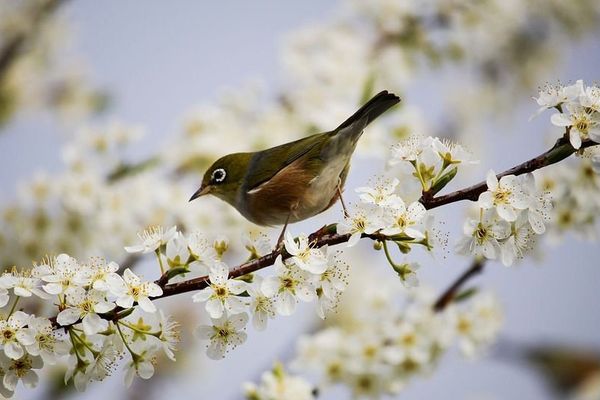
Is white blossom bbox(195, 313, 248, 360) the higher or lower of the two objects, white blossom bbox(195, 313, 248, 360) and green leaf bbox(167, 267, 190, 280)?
the lower

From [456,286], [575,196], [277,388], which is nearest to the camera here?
[277,388]

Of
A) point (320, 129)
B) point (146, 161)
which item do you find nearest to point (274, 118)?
point (320, 129)

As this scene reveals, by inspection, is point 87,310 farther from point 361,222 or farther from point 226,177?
point 226,177

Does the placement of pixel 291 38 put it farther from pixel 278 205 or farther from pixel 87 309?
pixel 87 309

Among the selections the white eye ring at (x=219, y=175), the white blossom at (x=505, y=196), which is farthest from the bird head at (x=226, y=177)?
the white blossom at (x=505, y=196)

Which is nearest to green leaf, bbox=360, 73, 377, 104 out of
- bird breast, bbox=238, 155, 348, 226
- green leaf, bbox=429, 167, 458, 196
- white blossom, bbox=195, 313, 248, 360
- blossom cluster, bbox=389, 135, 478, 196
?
bird breast, bbox=238, 155, 348, 226

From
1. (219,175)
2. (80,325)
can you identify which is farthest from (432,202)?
(219,175)

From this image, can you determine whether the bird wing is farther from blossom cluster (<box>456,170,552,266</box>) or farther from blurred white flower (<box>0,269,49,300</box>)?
blurred white flower (<box>0,269,49,300</box>)

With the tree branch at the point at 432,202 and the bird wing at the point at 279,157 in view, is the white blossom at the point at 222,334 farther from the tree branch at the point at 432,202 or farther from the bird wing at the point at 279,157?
the bird wing at the point at 279,157

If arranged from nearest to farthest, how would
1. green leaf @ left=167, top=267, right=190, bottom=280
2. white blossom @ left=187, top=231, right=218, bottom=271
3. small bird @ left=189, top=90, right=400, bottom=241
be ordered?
1. green leaf @ left=167, top=267, right=190, bottom=280
2. white blossom @ left=187, top=231, right=218, bottom=271
3. small bird @ left=189, top=90, right=400, bottom=241
